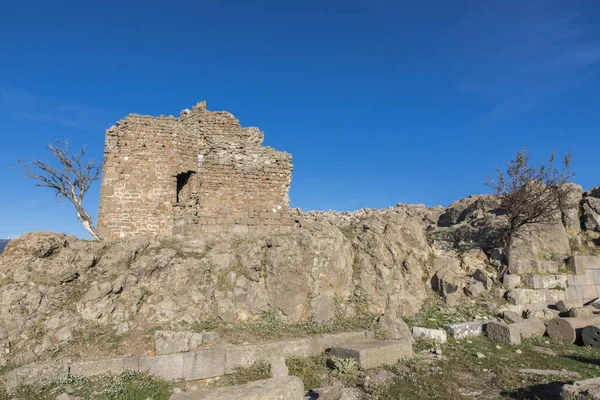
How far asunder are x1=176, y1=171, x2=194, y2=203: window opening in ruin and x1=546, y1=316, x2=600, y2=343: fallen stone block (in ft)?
40.7

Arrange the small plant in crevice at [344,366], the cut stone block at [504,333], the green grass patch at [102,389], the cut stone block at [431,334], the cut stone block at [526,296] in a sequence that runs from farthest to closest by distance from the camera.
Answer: the cut stone block at [526,296], the cut stone block at [504,333], the cut stone block at [431,334], the small plant in crevice at [344,366], the green grass patch at [102,389]

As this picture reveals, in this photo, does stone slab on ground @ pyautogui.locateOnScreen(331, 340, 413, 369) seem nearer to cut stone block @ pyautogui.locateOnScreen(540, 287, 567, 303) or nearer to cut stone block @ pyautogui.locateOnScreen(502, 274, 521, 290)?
cut stone block @ pyautogui.locateOnScreen(502, 274, 521, 290)

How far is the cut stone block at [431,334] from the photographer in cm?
1055

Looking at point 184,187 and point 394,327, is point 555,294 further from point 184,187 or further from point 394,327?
point 184,187

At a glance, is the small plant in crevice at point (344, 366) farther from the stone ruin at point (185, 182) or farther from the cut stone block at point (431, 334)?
the stone ruin at point (185, 182)

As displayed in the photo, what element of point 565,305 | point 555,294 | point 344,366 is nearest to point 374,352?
point 344,366

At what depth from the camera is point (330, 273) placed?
11.8 m

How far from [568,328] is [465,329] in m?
3.01

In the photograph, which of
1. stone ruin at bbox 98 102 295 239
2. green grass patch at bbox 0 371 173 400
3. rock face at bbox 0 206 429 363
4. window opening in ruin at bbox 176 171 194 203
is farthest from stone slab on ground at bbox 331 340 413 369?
window opening in ruin at bbox 176 171 194 203

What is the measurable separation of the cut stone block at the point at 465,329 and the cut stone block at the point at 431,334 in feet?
1.91

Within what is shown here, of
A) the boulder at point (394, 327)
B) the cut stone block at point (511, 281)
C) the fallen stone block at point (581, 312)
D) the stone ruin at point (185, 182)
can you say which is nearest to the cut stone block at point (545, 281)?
the cut stone block at point (511, 281)

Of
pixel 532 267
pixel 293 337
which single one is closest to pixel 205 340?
pixel 293 337

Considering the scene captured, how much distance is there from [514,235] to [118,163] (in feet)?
51.4

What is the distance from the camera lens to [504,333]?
10.9m
